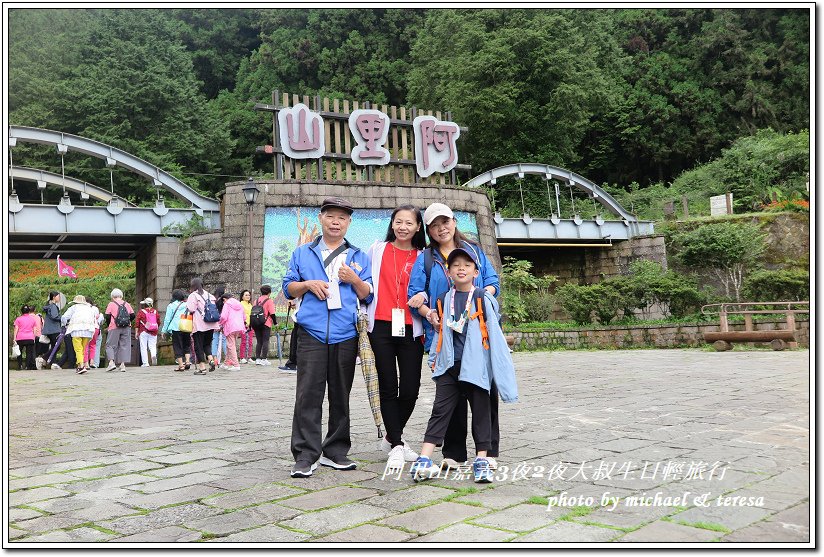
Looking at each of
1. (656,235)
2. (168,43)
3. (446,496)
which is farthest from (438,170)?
(168,43)

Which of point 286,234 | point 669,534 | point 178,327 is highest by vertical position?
A: point 286,234

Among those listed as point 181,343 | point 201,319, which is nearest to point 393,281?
point 201,319

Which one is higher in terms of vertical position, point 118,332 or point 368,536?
point 118,332

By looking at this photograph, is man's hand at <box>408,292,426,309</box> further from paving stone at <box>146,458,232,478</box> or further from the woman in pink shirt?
the woman in pink shirt

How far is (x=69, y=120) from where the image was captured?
39.4 m

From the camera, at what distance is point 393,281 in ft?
16.6

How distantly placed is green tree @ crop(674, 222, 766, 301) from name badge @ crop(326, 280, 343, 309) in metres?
24.1

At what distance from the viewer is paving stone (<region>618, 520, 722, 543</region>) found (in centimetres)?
320

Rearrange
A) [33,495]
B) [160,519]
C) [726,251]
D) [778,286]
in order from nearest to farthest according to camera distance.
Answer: [160,519], [33,495], [778,286], [726,251]

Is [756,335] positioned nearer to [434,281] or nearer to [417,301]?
[434,281]

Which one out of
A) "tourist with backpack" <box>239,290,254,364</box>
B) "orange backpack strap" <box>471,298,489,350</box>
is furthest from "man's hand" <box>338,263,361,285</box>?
"tourist with backpack" <box>239,290,254,364</box>

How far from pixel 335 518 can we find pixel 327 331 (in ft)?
4.68

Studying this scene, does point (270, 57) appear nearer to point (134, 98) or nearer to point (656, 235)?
point (134, 98)
